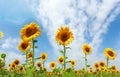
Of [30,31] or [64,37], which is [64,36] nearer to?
[64,37]

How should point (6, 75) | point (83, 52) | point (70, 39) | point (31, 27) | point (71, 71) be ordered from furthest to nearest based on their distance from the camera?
point (83, 52) < point (6, 75) < point (70, 39) < point (31, 27) < point (71, 71)

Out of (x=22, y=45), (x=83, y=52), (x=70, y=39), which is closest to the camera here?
(x=70, y=39)

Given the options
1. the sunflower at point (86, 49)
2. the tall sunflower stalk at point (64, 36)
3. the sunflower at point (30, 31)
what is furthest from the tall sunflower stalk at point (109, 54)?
the sunflower at point (30, 31)

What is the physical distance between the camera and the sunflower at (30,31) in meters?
7.79

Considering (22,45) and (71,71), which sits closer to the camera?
(71,71)

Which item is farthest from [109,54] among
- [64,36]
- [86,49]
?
[64,36]

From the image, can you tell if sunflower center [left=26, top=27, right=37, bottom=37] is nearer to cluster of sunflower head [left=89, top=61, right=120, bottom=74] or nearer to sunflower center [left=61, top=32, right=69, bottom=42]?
sunflower center [left=61, top=32, right=69, bottom=42]

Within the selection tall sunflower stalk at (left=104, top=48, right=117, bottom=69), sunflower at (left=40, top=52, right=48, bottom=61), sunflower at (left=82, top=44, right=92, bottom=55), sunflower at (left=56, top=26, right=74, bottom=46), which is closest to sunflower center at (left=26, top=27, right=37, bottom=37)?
sunflower at (left=56, top=26, right=74, bottom=46)

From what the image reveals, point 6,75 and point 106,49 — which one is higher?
point 106,49

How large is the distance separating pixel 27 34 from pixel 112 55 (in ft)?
28.1

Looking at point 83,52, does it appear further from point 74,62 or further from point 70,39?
point 70,39

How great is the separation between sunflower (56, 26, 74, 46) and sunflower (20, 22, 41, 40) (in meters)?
0.82

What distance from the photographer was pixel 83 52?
1773 centimetres

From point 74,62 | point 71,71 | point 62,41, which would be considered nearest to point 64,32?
point 62,41
